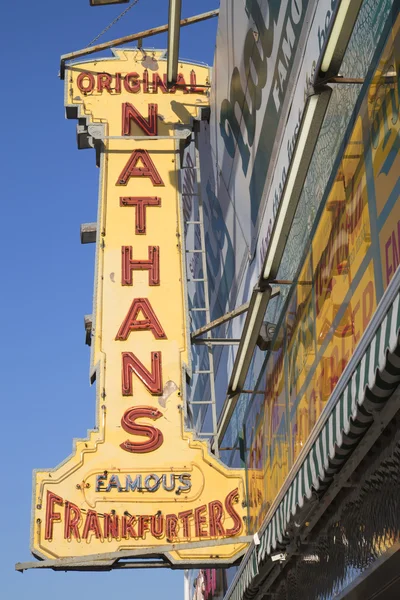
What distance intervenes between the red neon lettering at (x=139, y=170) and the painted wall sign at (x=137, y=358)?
0.01 meters

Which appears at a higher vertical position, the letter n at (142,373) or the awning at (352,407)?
the letter n at (142,373)

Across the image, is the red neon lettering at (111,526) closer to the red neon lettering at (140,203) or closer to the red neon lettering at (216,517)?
the red neon lettering at (216,517)

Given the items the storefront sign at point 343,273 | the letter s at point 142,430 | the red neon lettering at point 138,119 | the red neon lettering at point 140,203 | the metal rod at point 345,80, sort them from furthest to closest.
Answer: the red neon lettering at point 138,119 → the red neon lettering at point 140,203 → the letter s at point 142,430 → the metal rod at point 345,80 → the storefront sign at point 343,273

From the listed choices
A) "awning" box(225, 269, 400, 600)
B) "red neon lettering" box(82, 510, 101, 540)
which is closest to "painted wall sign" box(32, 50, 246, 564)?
"red neon lettering" box(82, 510, 101, 540)

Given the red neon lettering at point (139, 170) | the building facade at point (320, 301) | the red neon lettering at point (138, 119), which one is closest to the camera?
the building facade at point (320, 301)

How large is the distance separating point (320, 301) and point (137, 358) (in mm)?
4744

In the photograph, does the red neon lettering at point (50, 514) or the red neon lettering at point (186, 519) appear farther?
the red neon lettering at point (186, 519)

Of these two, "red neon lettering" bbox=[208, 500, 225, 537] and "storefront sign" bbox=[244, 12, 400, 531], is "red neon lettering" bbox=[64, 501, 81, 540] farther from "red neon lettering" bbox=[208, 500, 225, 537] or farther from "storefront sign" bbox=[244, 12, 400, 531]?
"storefront sign" bbox=[244, 12, 400, 531]

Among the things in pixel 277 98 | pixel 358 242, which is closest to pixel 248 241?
pixel 277 98

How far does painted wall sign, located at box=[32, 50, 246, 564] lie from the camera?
33.0 feet

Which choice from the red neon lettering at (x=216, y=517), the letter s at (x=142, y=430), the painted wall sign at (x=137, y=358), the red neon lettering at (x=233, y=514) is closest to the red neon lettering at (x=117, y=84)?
the painted wall sign at (x=137, y=358)

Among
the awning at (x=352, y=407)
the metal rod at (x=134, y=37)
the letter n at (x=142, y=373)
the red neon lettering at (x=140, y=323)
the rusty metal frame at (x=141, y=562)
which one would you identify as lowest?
the rusty metal frame at (x=141, y=562)

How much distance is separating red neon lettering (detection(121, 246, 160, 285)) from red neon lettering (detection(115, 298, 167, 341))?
404mm

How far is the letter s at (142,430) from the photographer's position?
35.0ft
